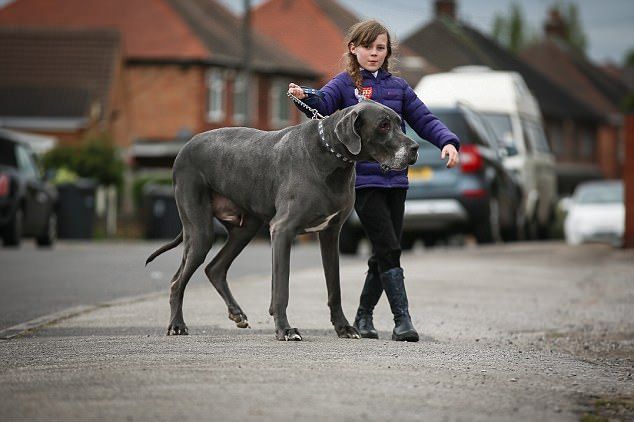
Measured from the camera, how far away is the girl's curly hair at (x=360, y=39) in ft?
29.9

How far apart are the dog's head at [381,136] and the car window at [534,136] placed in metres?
17.0

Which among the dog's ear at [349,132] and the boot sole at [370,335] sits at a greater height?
the dog's ear at [349,132]

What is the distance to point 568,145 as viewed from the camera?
89.4 metres

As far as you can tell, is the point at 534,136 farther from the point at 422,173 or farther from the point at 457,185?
the point at 422,173

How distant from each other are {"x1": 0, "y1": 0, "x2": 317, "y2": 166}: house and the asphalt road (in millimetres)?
29958

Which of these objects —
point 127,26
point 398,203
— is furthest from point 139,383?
point 127,26

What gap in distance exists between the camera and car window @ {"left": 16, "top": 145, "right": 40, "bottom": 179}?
2583 centimetres

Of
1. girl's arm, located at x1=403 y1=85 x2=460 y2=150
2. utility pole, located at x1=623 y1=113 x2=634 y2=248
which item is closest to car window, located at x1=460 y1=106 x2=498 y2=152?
utility pole, located at x1=623 y1=113 x2=634 y2=248

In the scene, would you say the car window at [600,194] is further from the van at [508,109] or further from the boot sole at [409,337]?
the boot sole at [409,337]

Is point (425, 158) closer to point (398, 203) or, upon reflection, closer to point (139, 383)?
point (398, 203)

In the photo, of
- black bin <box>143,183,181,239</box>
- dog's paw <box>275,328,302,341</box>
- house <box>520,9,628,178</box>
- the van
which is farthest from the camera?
house <box>520,9,628,178</box>

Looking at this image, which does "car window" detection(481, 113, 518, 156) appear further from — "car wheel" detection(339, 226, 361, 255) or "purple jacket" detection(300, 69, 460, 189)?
"purple jacket" detection(300, 69, 460, 189)

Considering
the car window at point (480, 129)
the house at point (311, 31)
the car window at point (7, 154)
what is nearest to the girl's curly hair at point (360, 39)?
the car window at point (480, 129)

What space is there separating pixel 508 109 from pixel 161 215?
661 inches
